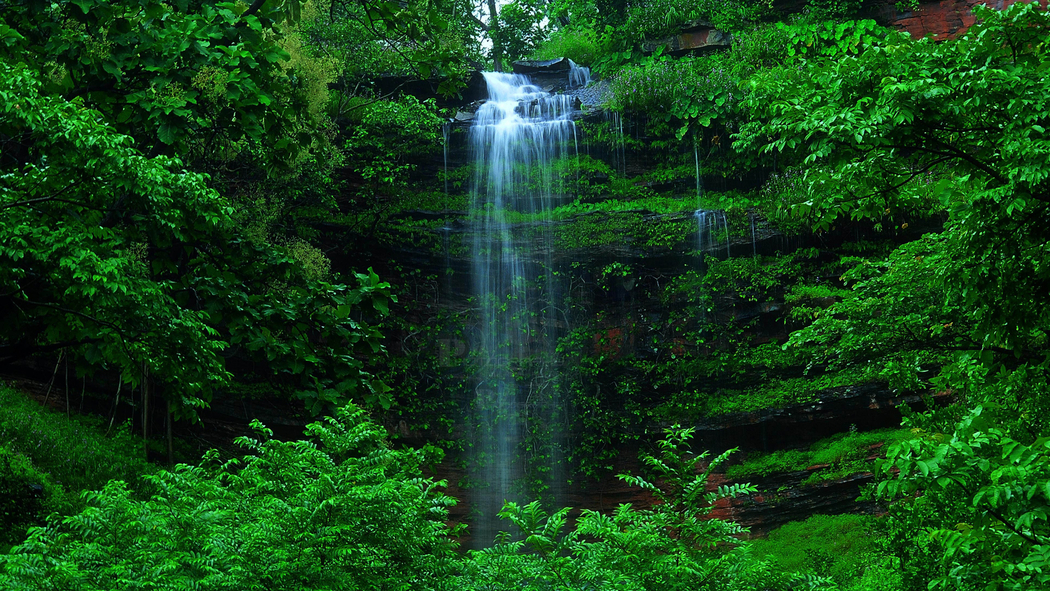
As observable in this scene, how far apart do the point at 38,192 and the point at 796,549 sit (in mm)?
11240

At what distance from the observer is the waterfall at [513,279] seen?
16.2 m

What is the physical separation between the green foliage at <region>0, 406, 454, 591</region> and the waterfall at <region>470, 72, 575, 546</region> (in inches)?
429

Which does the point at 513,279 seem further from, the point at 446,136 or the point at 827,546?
the point at 827,546

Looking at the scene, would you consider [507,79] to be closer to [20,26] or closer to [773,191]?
[773,191]

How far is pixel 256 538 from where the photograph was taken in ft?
13.5

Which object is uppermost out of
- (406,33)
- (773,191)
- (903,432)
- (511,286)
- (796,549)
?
(406,33)

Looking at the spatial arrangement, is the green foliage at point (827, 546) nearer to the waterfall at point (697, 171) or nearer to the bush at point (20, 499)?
the waterfall at point (697, 171)

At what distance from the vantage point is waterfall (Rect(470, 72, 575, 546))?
16.2 m

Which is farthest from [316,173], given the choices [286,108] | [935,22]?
[935,22]

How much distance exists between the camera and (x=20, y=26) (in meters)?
6.27

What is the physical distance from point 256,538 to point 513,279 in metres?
13.0

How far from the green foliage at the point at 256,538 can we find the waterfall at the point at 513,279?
10901 millimetres

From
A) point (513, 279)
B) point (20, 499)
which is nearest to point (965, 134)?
point (20, 499)

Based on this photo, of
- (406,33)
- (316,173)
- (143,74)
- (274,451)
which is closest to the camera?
(274,451)
